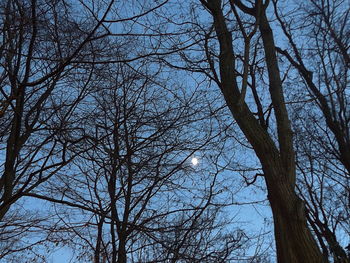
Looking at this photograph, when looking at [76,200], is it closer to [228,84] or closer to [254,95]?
[228,84]

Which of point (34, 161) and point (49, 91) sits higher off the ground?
point (49, 91)

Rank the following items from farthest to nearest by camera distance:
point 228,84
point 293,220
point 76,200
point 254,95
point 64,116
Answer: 1. point 254,95
2. point 76,200
3. point 228,84
4. point 64,116
5. point 293,220

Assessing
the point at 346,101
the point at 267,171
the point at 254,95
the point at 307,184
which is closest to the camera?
the point at 267,171

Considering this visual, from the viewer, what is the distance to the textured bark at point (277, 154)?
2.89 metres

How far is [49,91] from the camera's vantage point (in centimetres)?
352

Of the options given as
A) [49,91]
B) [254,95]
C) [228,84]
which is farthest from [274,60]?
[49,91]

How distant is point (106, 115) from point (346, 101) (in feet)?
18.0

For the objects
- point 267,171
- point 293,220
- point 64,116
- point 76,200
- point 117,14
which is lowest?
point 293,220

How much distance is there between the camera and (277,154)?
3.42m

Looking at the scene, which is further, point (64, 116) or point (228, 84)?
point (228, 84)

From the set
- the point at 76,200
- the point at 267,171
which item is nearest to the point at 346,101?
the point at 267,171

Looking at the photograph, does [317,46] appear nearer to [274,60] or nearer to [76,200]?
[274,60]

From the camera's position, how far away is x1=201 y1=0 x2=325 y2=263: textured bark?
9.49ft

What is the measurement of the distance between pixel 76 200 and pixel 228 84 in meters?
2.48
